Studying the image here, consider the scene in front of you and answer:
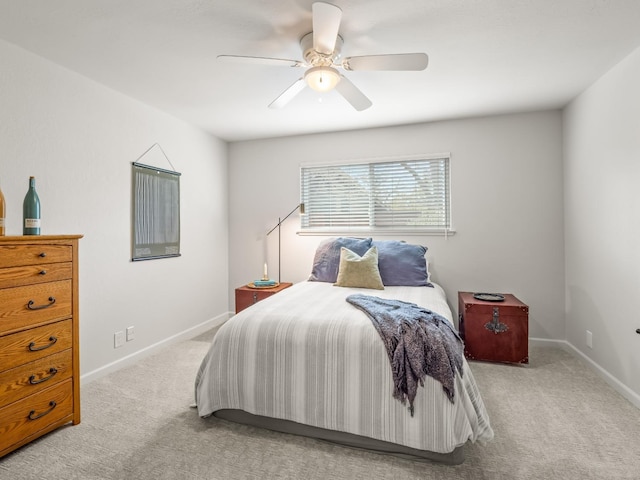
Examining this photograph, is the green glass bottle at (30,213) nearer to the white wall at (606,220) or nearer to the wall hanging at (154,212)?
the wall hanging at (154,212)

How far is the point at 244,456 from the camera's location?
1.78m

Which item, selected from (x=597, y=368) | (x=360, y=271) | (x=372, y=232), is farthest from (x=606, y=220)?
(x=372, y=232)

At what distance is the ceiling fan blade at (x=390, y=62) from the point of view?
191 cm

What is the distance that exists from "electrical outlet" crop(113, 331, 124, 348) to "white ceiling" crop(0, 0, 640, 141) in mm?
2046

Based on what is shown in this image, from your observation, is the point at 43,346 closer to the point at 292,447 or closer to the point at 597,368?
the point at 292,447

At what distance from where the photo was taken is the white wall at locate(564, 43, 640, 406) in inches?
93.3

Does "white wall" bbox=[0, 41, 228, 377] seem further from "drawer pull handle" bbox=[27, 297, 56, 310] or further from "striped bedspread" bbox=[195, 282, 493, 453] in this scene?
"striped bedspread" bbox=[195, 282, 493, 453]

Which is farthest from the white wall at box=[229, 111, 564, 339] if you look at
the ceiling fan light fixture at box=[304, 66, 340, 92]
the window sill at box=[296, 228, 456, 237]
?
the ceiling fan light fixture at box=[304, 66, 340, 92]

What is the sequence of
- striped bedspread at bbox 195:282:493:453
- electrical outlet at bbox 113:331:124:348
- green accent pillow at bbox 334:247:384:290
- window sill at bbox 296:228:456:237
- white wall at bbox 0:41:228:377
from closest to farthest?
striped bedspread at bbox 195:282:493:453
white wall at bbox 0:41:228:377
electrical outlet at bbox 113:331:124:348
green accent pillow at bbox 334:247:384:290
window sill at bbox 296:228:456:237

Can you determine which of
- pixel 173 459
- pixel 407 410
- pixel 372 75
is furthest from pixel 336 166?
pixel 173 459

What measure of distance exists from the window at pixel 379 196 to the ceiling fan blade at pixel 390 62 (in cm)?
191

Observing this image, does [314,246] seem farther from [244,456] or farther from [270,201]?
[244,456]

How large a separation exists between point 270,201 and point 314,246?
2.68ft

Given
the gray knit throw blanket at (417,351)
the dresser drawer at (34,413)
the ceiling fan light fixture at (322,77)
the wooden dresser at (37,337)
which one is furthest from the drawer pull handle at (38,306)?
the ceiling fan light fixture at (322,77)
